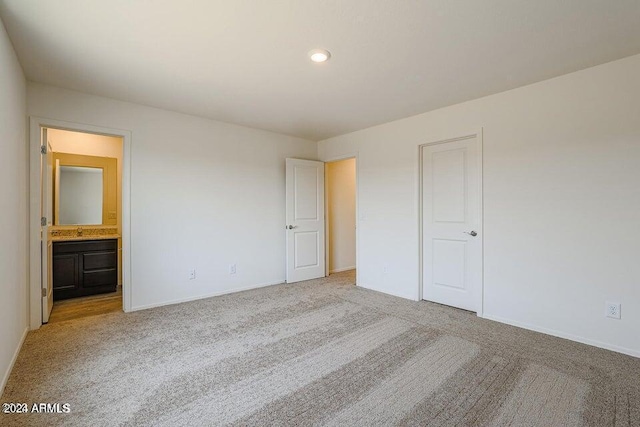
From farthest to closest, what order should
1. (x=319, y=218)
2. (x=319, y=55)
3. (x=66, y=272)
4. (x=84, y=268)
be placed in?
(x=319, y=218) → (x=84, y=268) → (x=66, y=272) → (x=319, y=55)

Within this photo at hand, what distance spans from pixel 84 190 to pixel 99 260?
114 centimetres

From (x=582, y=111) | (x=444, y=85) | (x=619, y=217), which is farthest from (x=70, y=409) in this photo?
(x=582, y=111)

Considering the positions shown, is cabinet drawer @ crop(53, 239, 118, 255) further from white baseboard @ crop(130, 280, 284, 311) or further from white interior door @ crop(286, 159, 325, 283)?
white interior door @ crop(286, 159, 325, 283)

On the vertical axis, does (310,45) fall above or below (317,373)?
above

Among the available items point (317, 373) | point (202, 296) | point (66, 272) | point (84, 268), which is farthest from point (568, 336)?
point (66, 272)

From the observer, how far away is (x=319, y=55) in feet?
7.64

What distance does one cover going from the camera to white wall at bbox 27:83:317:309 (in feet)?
11.2

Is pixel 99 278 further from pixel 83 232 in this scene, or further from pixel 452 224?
pixel 452 224

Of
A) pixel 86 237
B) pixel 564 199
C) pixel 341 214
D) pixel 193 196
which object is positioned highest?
pixel 193 196

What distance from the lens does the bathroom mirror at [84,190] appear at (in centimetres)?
432

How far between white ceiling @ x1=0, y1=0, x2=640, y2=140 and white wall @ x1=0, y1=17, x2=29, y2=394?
0.27 metres

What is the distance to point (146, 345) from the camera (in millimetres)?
2553

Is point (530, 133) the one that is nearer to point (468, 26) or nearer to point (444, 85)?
point (444, 85)

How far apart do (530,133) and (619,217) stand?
1.00m
